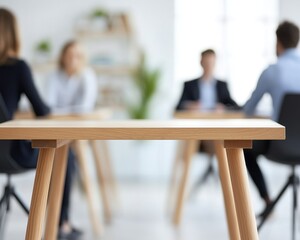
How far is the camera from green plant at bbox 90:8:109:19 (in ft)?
19.8

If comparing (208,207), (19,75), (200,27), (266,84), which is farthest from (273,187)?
(19,75)

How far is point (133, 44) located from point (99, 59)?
1.24 ft

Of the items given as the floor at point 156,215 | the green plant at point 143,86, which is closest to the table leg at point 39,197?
the floor at point 156,215

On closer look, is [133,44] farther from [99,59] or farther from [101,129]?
[101,129]

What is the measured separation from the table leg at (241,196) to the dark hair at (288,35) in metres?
1.38

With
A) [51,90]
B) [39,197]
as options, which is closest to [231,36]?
[51,90]

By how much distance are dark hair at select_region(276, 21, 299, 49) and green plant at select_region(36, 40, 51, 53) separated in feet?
10.6

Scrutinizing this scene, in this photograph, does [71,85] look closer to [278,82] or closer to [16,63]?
[16,63]

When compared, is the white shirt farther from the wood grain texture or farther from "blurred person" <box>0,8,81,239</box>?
the wood grain texture

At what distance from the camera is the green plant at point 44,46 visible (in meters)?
6.05

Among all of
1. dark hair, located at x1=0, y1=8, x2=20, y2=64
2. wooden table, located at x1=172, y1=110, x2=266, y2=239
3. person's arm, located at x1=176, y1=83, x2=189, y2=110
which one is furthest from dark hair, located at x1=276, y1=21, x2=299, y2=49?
dark hair, located at x1=0, y1=8, x2=20, y2=64

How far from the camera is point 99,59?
20.1 ft

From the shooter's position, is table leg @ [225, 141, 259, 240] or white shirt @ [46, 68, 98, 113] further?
white shirt @ [46, 68, 98, 113]

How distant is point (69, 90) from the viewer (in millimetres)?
4723
